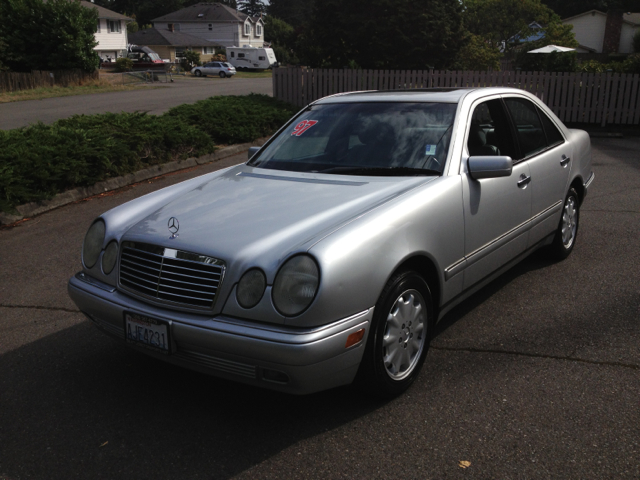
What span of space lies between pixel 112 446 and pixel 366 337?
4.36ft

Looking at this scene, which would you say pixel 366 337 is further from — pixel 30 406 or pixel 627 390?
pixel 30 406

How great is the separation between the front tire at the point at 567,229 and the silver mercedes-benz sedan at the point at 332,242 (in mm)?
637

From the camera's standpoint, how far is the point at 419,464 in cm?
276

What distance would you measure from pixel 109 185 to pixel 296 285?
6.83 metres

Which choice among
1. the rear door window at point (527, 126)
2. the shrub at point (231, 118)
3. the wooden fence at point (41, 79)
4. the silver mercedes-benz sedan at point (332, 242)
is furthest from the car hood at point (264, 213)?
the wooden fence at point (41, 79)

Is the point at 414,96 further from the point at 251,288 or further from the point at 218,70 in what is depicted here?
the point at 218,70

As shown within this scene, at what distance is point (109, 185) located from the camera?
887cm

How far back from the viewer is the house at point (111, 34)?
65625 mm

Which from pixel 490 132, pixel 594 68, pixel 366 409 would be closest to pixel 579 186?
pixel 490 132

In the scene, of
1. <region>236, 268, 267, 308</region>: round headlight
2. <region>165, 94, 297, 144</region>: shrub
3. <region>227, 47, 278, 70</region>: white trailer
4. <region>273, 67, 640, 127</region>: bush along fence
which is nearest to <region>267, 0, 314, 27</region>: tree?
<region>227, 47, 278, 70</region>: white trailer

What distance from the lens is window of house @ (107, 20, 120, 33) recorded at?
67125 mm

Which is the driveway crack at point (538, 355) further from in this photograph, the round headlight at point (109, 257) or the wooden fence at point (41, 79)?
the wooden fence at point (41, 79)

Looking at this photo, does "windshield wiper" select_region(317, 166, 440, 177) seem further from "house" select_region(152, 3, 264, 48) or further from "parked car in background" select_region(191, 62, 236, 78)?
"house" select_region(152, 3, 264, 48)

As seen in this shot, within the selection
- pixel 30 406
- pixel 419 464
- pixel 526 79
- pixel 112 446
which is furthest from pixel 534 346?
pixel 526 79
